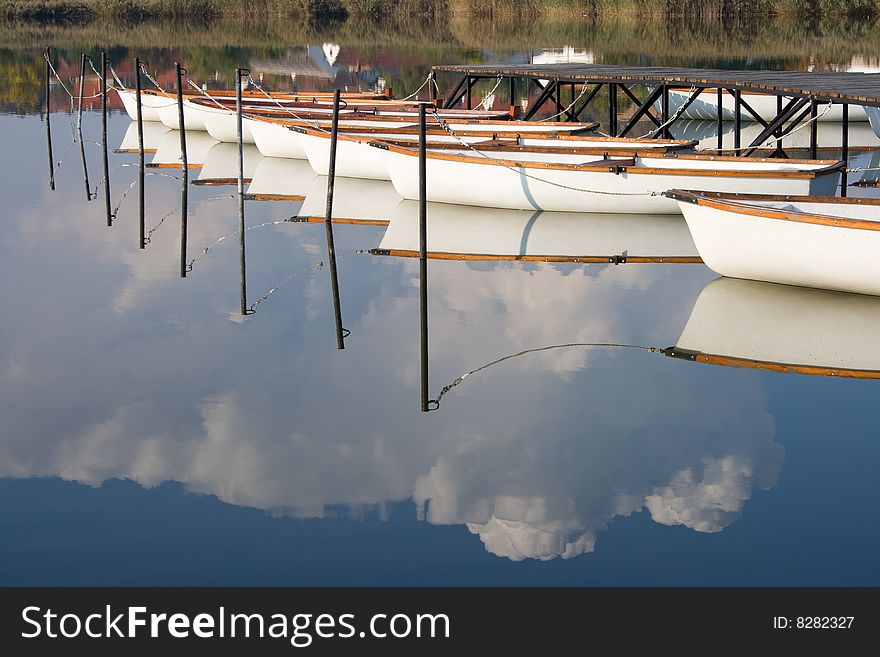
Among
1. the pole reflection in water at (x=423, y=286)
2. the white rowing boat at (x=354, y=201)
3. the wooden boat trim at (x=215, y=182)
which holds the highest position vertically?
→ the pole reflection in water at (x=423, y=286)

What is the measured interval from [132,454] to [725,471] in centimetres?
492

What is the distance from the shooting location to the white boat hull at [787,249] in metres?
15.4

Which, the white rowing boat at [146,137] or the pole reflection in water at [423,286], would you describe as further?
the white rowing boat at [146,137]

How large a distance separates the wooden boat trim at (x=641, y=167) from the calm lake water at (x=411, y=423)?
1096mm

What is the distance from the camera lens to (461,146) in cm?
2223

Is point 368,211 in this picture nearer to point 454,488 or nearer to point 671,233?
point 671,233

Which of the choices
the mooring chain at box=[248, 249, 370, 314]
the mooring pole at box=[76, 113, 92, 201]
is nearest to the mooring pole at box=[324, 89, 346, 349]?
the mooring chain at box=[248, 249, 370, 314]

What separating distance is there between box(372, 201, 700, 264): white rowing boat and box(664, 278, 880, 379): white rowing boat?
8.66 ft

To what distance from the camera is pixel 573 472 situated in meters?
10.8

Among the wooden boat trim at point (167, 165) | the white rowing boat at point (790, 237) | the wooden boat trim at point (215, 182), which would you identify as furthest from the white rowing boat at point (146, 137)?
the white rowing boat at point (790, 237)

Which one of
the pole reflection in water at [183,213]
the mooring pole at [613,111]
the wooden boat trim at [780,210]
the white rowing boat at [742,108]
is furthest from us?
the white rowing boat at [742,108]

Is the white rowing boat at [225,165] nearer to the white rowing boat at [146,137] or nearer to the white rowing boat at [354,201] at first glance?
the white rowing boat at [146,137]

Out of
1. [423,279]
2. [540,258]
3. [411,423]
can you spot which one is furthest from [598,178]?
[411,423]
